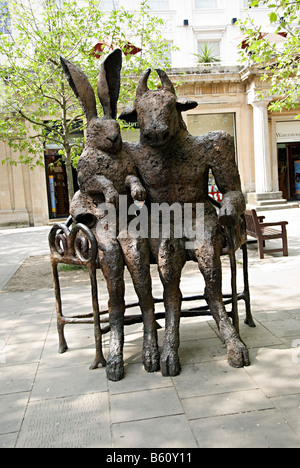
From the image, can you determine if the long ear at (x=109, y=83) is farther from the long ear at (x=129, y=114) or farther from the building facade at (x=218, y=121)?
the building facade at (x=218, y=121)

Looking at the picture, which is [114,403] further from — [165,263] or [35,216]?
[35,216]

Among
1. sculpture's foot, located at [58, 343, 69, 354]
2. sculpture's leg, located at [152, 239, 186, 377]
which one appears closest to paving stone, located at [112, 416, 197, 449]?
sculpture's leg, located at [152, 239, 186, 377]

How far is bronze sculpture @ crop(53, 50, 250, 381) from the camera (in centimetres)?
309

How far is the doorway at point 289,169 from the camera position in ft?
64.3

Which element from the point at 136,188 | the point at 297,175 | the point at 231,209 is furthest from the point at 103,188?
the point at 297,175

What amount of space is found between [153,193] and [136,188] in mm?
264

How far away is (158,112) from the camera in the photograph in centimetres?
309

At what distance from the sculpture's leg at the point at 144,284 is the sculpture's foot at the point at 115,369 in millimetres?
189

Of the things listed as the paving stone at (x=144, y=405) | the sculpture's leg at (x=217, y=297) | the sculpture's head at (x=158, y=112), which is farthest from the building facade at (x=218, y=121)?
the paving stone at (x=144, y=405)

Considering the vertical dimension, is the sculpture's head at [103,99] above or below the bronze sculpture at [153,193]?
above

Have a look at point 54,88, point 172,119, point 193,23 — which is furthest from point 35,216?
point 172,119

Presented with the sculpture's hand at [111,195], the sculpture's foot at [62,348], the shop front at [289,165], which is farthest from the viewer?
the shop front at [289,165]

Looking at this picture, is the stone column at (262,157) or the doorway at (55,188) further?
the doorway at (55,188)

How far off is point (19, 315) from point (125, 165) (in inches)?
98.3
